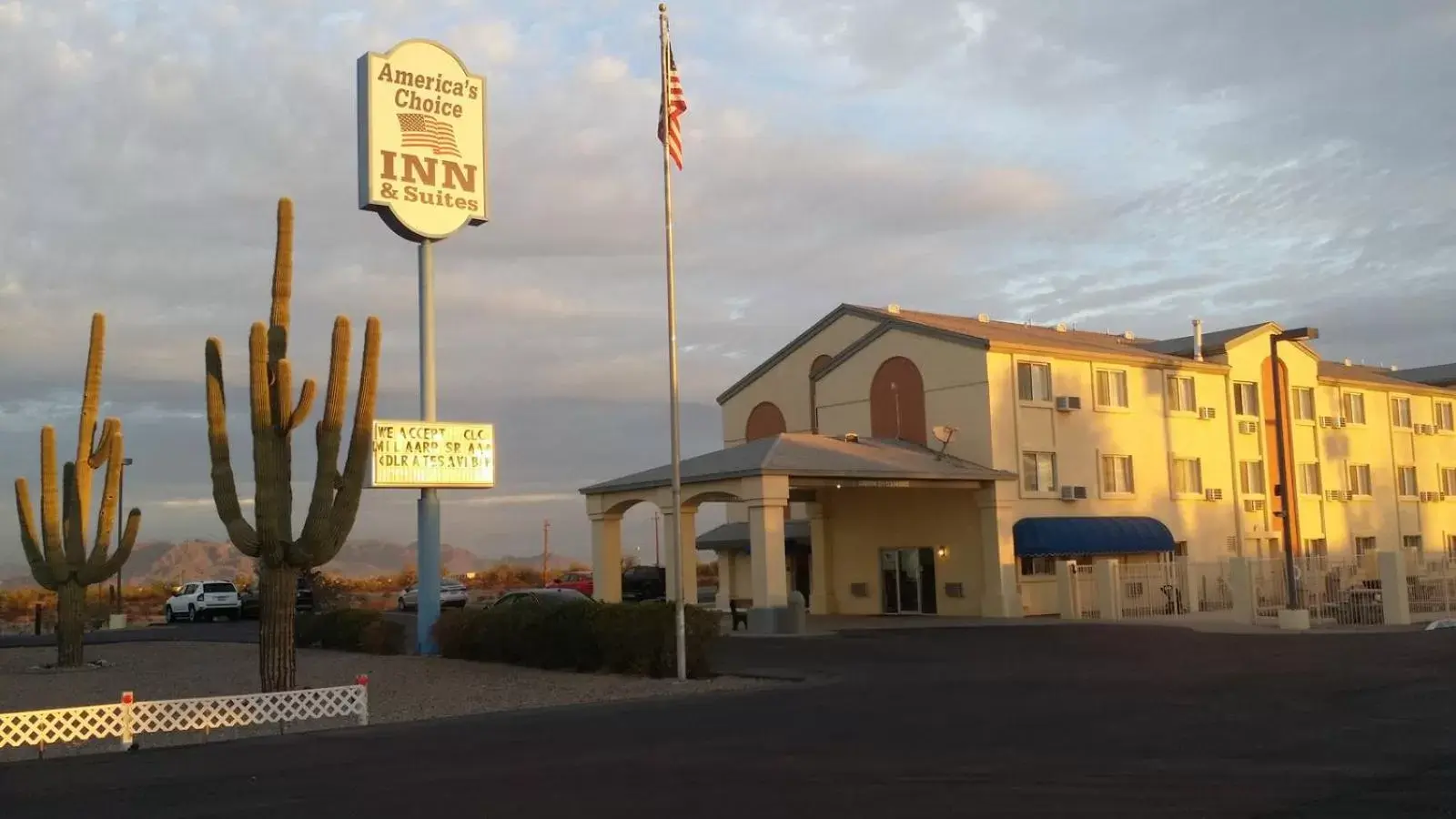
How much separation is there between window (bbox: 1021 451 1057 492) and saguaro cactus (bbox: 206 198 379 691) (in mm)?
25591

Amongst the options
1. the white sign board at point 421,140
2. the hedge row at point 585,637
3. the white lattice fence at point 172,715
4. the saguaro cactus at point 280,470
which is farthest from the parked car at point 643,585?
the white lattice fence at point 172,715

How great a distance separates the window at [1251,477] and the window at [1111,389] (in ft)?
23.0

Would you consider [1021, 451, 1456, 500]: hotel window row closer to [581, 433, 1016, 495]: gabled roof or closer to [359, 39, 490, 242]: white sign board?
[581, 433, 1016, 495]: gabled roof

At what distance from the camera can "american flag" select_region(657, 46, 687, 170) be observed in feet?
76.7

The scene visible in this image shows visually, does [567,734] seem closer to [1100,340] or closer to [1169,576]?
[1169,576]

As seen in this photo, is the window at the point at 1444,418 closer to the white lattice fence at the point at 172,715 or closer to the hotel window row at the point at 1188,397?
the hotel window row at the point at 1188,397

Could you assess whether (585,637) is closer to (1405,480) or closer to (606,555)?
(606,555)

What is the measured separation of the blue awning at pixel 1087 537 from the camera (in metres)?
39.2

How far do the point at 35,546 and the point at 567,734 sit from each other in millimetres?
17942

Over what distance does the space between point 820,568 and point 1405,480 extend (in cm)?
2775

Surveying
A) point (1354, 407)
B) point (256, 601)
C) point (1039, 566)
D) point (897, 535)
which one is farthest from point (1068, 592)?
point (256, 601)

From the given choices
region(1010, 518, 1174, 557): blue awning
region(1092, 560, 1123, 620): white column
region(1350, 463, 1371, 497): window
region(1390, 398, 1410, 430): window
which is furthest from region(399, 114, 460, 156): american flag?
region(1390, 398, 1410, 430): window

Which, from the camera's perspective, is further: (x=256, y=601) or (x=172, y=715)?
(x=256, y=601)

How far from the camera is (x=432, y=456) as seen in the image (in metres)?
27.4
